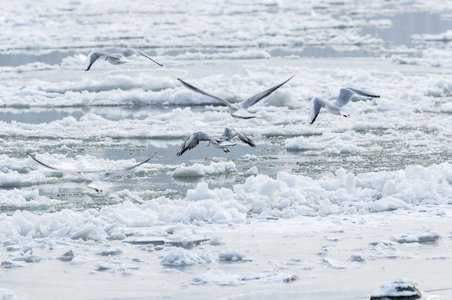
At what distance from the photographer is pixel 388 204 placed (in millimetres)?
9766

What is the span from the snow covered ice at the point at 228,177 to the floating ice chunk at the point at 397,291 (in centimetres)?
2

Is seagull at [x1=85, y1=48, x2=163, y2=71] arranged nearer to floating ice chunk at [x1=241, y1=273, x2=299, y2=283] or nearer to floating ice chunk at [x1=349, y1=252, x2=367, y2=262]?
floating ice chunk at [x1=241, y1=273, x2=299, y2=283]

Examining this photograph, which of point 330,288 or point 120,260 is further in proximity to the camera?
point 120,260

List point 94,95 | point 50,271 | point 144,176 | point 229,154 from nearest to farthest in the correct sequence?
point 50,271, point 144,176, point 229,154, point 94,95

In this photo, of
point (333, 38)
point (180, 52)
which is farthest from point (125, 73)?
point (333, 38)

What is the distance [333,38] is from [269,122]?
A: 1168cm

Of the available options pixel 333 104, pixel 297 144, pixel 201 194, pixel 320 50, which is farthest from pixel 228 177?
pixel 320 50

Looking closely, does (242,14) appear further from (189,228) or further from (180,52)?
(189,228)

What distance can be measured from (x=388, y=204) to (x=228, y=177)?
7.25 ft

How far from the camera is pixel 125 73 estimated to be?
1939 cm

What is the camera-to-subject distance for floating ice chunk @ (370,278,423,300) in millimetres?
6707

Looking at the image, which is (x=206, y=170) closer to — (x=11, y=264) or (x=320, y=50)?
(x=11, y=264)

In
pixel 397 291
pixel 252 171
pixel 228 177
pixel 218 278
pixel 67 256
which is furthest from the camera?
pixel 252 171

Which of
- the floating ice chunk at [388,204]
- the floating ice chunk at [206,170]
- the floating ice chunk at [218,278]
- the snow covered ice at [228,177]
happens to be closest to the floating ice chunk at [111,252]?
the snow covered ice at [228,177]
